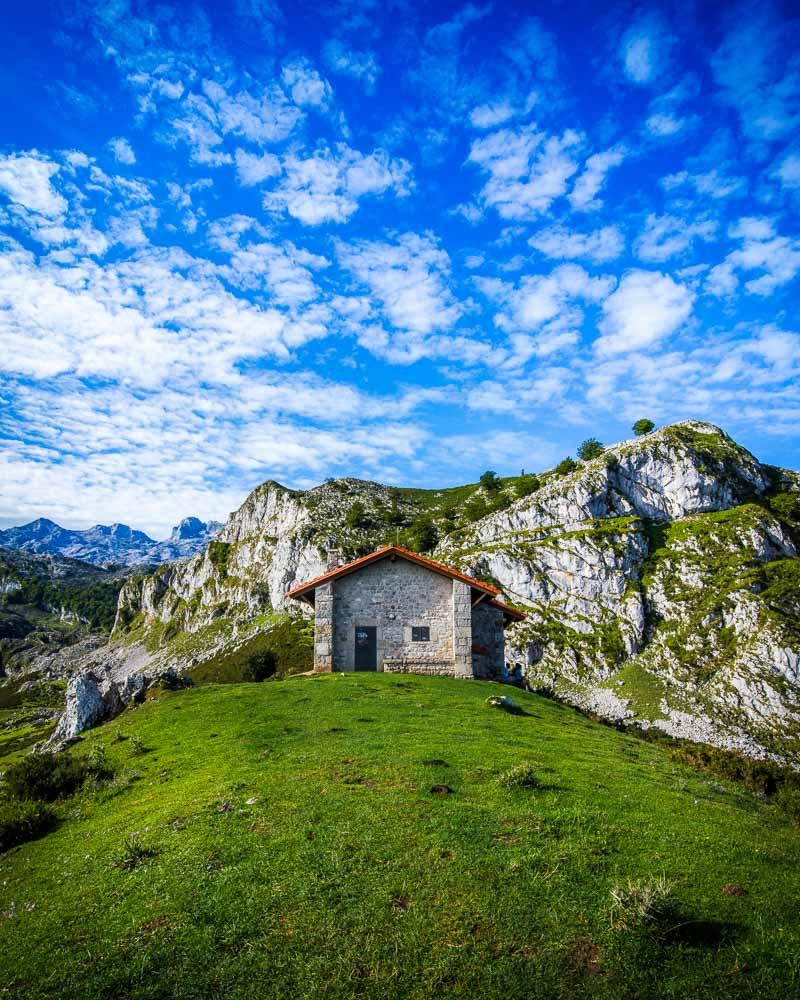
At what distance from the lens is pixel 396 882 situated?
28.9 feet

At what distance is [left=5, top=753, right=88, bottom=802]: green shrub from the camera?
15.3 meters

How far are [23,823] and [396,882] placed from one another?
32.7ft

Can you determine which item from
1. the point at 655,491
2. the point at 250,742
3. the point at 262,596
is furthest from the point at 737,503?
the point at 250,742

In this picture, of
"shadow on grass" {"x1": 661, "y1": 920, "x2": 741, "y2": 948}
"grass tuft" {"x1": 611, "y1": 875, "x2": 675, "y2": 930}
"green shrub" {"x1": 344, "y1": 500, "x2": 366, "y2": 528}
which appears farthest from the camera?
"green shrub" {"x1": 344, "y1": 500, "x2": 366, "y2": 528}

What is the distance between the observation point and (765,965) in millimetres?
7105

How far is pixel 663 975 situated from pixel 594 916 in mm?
1202

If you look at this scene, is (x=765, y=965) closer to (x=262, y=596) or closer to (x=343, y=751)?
(x=343, y=751)

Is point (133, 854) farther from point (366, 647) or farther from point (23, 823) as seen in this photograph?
point (366, 647)

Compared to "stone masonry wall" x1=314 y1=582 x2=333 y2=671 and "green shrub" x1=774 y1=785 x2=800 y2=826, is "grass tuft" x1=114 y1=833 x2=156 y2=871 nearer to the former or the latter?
"green shrub" x1=774 y1=785 x2=800 y2=826

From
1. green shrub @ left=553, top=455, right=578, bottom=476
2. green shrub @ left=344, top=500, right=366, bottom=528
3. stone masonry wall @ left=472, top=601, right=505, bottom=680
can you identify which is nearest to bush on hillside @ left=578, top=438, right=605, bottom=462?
green shrub @ left=553, top=455, right=578, bottom=476

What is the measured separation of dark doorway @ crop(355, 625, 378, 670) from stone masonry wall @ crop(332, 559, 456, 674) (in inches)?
10.5

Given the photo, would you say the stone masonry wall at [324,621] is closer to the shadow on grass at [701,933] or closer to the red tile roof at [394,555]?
the red tile roof at [394,555]

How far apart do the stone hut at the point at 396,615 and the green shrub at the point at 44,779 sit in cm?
1966

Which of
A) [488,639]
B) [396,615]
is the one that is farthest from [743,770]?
[396,615]
